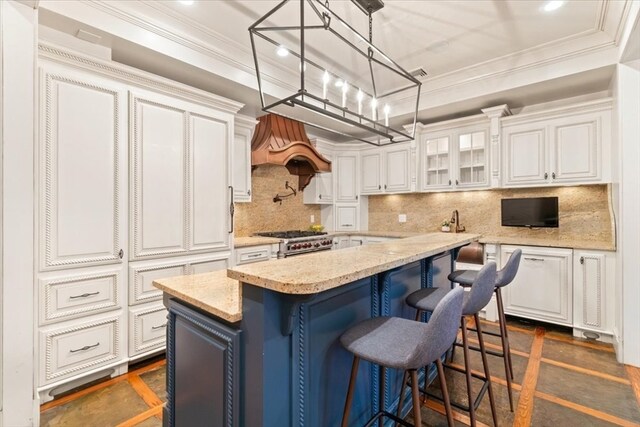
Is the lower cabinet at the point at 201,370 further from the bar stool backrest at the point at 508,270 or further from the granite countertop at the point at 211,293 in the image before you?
the bar stool backrest at the point at 508,270

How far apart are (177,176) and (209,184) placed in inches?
12.9

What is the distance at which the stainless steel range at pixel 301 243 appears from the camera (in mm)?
3750

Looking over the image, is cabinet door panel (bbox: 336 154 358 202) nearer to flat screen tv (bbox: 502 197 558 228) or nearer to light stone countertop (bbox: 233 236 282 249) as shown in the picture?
light stone countertop (bbox: 233 236 282 249)

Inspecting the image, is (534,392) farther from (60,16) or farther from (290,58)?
(60,16)

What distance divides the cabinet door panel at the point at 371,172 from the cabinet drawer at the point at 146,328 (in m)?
3.52

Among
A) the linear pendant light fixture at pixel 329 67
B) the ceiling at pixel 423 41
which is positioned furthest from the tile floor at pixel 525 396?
the ceiling at pixel 423 41

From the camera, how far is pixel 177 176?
277 cm

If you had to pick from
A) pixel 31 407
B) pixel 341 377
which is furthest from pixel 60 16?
pixel 341 377

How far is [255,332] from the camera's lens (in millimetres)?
1169

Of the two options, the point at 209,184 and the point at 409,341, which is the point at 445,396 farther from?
the point at 209,184

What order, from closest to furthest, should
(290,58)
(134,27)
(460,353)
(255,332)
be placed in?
(255,332) → (134,27) → (460,353) → (290,58)

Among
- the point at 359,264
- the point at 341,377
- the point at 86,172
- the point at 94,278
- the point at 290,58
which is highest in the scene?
the point at 290,58

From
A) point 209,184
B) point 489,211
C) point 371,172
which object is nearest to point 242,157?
point 209,184

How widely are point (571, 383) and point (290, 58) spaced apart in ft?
12.5
